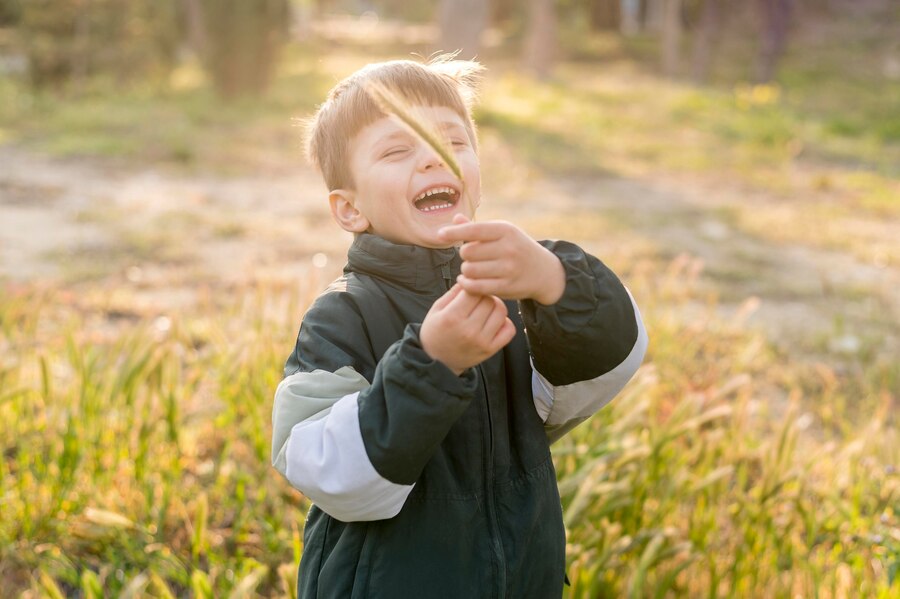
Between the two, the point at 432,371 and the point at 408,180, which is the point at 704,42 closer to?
the point at 408,180

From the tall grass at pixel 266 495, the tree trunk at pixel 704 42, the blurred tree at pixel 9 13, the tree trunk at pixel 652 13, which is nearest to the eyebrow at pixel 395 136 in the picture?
the tall grass at pixel 266 495

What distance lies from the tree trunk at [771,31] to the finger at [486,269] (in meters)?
15.4

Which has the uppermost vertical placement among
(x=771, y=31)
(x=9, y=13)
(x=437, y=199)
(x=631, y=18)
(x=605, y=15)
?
(x=437, y=199)

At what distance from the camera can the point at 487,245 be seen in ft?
3.90

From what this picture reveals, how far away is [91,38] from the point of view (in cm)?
1258

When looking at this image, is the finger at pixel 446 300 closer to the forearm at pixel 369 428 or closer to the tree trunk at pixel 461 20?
the forearm at pixel 369 428

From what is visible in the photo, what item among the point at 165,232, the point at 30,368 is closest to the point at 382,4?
the point at 165,232

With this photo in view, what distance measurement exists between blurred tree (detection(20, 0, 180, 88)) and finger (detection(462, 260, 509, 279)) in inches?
494

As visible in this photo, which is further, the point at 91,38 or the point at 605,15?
the point at 605,15

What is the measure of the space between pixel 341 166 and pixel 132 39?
12767 mm

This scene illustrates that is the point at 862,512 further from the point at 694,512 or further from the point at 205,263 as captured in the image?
the point at 205,263

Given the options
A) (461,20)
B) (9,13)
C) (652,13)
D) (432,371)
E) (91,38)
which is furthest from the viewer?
(652,13)

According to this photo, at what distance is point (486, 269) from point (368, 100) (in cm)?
38

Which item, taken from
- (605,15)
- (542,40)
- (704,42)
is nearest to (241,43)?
(542,40)
